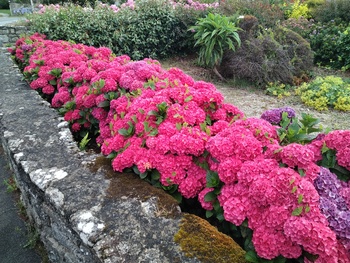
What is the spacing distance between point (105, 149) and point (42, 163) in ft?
1.51

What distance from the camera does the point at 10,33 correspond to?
8.06m

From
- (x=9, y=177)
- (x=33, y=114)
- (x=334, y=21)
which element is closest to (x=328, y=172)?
(x=33, y=114)

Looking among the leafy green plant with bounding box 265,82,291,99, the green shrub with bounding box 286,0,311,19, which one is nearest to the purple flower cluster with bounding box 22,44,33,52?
the leafy green plant with bounding box 265,82,291,99

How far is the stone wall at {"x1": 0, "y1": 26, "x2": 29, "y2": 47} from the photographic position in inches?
316

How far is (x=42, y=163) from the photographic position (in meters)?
2.26

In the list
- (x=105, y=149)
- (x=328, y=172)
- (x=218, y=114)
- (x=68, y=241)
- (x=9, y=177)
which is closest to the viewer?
(x=328, y=172)

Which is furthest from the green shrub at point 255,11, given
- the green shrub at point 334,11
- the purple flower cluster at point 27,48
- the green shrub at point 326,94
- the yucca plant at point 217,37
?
the purple flower cluster at point 27,48

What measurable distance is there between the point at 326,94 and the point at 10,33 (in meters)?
7.44

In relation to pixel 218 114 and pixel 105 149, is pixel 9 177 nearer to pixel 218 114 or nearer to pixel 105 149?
pixel 105 149

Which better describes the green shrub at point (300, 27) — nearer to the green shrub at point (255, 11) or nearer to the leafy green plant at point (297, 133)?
the green shrub at point (255, 11)

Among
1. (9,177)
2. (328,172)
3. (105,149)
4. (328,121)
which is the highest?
(328,172)

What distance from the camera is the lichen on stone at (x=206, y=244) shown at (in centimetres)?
148

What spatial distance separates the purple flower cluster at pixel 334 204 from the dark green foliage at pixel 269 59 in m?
5.04

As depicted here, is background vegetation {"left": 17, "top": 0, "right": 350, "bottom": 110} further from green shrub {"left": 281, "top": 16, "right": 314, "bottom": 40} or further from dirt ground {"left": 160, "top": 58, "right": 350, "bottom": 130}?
dirt ground {"left": 160, "top": 58, "right": 350, "bottom": 130}
